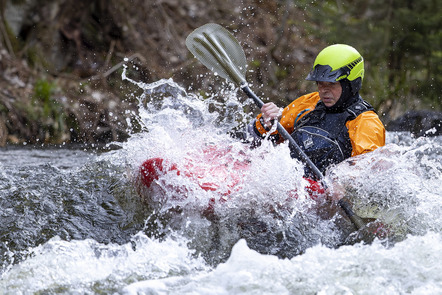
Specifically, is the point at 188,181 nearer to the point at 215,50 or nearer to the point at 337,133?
the point at 337,133

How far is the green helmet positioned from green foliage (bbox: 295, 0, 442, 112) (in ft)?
15.8

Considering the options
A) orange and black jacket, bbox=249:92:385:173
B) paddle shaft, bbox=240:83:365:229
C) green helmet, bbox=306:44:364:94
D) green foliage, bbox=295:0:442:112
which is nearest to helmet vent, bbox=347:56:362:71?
green helmet, bbox=306:44:364:94

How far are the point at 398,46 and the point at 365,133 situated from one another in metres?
5.93

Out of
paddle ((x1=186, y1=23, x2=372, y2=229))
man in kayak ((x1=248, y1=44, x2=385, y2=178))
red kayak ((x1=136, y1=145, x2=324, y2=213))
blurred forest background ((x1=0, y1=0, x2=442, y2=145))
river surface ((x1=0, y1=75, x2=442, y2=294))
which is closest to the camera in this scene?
river surface ((x1=0, y1=75, x2=442, y2=294))

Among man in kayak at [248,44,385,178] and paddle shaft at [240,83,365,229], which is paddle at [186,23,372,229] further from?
man in kayak at [248,44,385,178]

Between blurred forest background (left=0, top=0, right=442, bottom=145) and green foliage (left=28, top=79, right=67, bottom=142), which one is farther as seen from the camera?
blurred forest background (left=0, top=0, right=442, bottom=145)

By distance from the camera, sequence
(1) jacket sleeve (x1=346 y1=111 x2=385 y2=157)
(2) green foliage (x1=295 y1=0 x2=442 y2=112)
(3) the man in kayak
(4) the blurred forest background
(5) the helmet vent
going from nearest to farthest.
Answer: (1) jacket sleeve (x1=346 y1=111 x2=385 y2=157) → (3) the man in kayak → (5) the helmet vent → (4) the blurred forest background → (2) green foliage (x1=295 y1=0 x2=442 y2=112)

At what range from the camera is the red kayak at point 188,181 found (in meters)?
3.52

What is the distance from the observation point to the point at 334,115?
401 cm

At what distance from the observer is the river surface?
2.86m

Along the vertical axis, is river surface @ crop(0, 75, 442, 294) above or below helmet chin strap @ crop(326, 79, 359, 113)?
below

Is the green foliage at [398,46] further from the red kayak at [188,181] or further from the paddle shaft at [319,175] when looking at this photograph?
the red kayak at [188,181]

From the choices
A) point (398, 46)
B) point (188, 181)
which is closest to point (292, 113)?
point (188, 181)

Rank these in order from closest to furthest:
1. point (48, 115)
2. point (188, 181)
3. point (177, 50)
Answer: point (188, 181) < point (48, 115) < point (177, 50)
